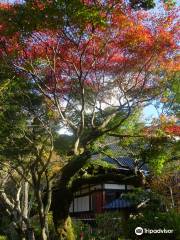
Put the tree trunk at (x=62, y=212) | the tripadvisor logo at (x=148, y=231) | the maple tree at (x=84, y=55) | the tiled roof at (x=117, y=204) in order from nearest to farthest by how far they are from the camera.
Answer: the maple tree at (x=84, y=55), the tripadvisor logo at (x=148, y=231), the tree trunk at (x=62, y=212), the tiled roof at (x=117, y=204)

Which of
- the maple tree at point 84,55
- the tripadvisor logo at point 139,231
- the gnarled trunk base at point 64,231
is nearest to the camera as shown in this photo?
the maple tree at point 84,55

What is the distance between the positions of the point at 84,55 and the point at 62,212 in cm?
600

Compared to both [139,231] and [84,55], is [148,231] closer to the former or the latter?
[139,231]

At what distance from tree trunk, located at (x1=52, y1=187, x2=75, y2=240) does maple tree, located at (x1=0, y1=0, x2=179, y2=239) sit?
37 mm

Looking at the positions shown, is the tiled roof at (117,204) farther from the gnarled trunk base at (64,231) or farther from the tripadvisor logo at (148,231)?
the tripadvisor logo at (148,231)

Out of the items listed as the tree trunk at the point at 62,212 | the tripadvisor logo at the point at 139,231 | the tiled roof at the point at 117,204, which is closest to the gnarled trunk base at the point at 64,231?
the tree trunk at the point at 62,212

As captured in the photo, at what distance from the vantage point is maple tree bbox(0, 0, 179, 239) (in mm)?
10445

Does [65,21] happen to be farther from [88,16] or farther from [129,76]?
[129,76]

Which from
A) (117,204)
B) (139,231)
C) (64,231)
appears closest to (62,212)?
(64,231)

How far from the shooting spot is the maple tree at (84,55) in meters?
10.4

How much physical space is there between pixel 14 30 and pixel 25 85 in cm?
342

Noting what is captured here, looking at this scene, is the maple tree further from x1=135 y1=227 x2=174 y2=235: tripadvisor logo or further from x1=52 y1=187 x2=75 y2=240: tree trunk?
x1=135 y1=227 x2=174 y2=235: tripadvisor logo

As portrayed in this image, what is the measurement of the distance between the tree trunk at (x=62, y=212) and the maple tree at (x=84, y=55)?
37 millimetres

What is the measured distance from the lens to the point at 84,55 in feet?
42.8
